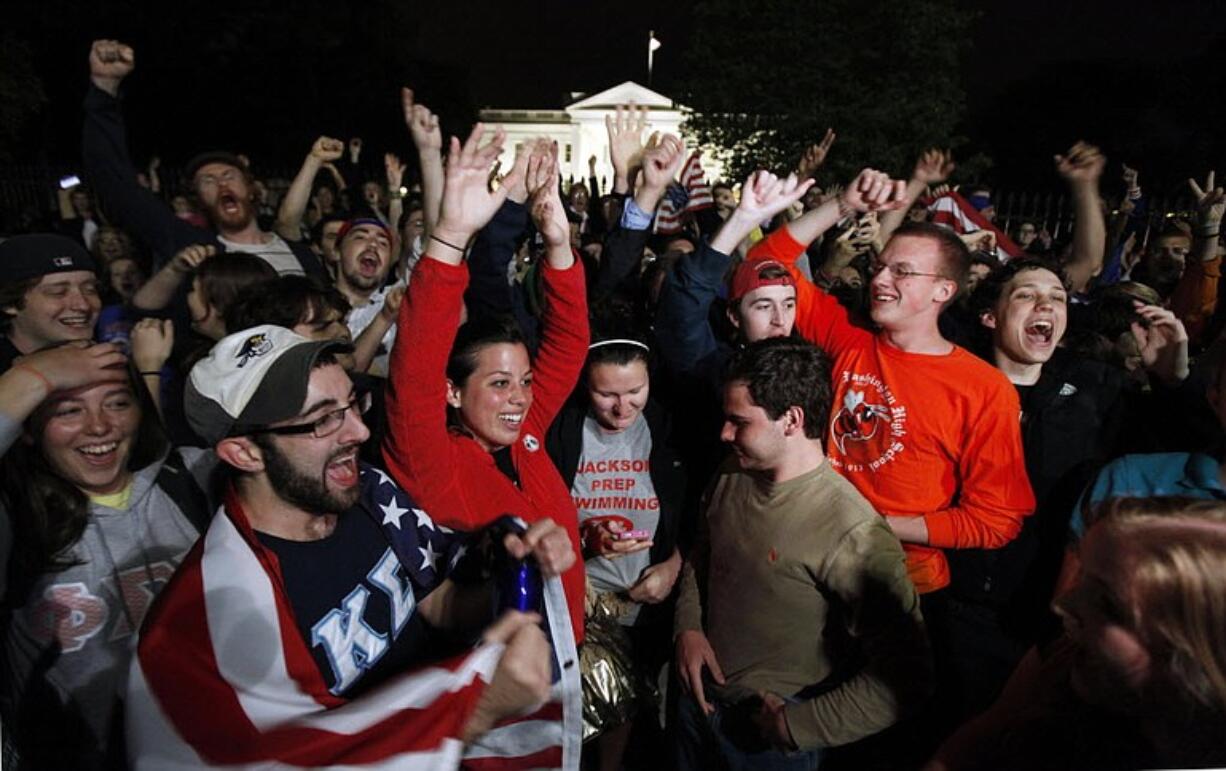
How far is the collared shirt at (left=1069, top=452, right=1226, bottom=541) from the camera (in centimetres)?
235

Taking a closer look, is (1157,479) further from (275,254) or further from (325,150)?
(325,150)

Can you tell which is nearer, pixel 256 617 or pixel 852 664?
pixel 256 617

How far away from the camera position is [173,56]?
28.7 metres

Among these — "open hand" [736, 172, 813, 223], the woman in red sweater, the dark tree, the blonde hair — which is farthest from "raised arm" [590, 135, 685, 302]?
the dark tree

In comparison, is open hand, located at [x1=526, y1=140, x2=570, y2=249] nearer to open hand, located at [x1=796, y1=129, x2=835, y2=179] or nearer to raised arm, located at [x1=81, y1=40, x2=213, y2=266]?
open hand, located at [x1=796, y1=129, x2=835, y2=179]

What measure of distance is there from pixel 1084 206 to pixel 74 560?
5.05 metres

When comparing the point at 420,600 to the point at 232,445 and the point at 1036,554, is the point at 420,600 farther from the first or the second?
the point at 1036,554

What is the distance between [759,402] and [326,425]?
1.33 metres

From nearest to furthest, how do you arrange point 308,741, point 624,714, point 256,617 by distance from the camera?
point 308,741, point 256,617, point 624,714

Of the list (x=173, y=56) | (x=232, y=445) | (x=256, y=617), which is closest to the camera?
(x=256, y=617)

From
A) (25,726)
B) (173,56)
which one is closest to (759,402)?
(25,726)

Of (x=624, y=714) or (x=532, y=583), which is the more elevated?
(x=532, y=583)

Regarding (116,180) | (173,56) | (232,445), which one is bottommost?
(232,445)

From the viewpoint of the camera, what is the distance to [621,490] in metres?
3.27
